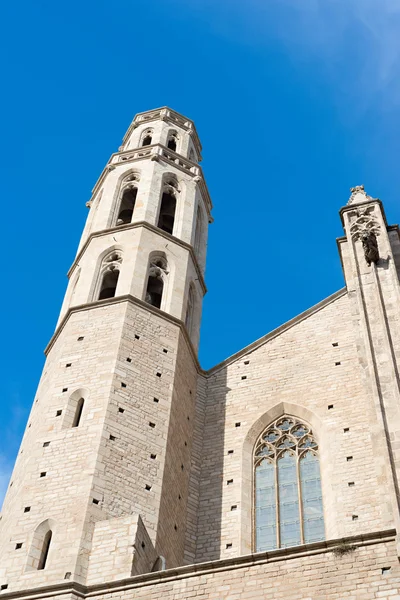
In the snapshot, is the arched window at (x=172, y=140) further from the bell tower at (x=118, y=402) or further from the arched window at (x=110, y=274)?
the arched window at (x=110, y=274)

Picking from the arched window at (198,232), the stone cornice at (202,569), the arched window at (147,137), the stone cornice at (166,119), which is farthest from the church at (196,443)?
the stone cornice at (166,119)

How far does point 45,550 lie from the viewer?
14180 mm

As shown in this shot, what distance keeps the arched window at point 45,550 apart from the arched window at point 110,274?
7.61 m

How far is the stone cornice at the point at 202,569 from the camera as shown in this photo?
1198 centimetres

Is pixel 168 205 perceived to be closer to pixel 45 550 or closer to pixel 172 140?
pixel 172 140

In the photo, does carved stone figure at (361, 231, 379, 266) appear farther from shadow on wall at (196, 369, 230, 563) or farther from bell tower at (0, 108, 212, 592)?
bell tower at (0, 108, 212, 592)

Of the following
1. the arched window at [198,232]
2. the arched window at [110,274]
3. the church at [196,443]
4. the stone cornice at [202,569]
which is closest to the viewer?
the stone cornice at [202,569]

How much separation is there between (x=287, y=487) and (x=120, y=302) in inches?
211

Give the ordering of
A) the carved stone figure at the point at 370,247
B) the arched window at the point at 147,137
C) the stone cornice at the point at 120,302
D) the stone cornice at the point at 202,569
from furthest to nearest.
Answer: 1. the arched window at the point at 147,137
2. the stone cornice at the point at 120,302
3. the carved stone figure at the point at 370,247
4. the stone cornice at the point at 202,569

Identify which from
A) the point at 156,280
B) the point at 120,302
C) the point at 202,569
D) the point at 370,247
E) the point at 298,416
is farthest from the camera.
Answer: the point at 156,280

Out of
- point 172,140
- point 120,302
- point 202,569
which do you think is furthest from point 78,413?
point 172,140

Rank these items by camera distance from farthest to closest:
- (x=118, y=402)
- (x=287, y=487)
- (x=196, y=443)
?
(x=196, y=443) < (x=287, y=487) < (x=118, y=402)

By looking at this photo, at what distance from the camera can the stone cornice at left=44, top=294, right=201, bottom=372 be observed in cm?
1947

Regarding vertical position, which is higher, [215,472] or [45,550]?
[215,472]
